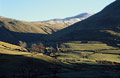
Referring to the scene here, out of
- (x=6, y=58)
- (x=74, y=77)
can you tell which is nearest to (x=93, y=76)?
(x=74, y=77)

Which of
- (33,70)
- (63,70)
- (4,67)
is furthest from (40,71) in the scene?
(4,67)

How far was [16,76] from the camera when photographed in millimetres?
101125

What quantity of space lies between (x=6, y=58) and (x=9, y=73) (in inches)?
1067

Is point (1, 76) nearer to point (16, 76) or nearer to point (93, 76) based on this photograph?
point (16, 76)

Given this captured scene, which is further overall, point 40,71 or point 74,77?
point 40,71

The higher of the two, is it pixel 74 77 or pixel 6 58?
pixel 6 58

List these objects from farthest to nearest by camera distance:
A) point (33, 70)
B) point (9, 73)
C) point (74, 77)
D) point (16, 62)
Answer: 1. point (16, 62)
2. point (33, 70)
3. point (9, 73)
4. point (74, 77)

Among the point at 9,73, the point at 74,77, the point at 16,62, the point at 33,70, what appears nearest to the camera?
the point at 74,77

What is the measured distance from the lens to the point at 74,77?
98.1 m

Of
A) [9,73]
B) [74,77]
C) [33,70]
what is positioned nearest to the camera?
[74,77]

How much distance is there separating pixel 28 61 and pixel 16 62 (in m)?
8.08

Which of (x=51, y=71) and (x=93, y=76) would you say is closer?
(x=93, y=76)

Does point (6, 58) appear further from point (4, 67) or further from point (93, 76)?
point (93, 76)

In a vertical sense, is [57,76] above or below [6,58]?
below
